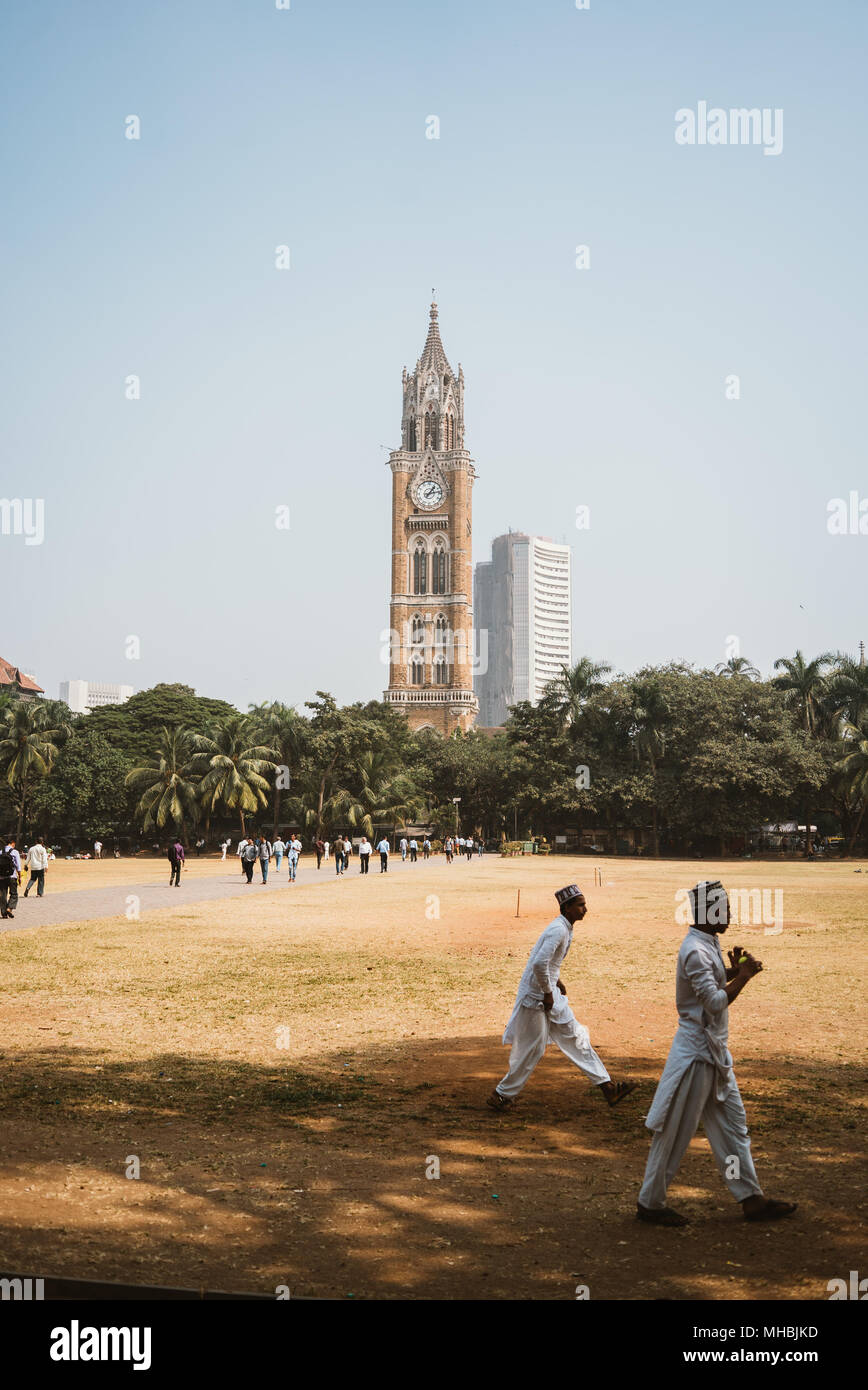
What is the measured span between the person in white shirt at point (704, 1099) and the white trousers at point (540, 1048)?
2.24 meters

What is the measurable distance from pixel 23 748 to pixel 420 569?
62.0 metres

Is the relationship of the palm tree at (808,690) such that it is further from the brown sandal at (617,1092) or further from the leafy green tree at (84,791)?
the brown sandal at (617,1092)

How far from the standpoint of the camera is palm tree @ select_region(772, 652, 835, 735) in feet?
210

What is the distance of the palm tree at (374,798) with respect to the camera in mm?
60312

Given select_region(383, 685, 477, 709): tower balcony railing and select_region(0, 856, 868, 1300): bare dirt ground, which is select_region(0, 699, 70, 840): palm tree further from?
select_region(383, 685, 477, 709): tower balcony railing

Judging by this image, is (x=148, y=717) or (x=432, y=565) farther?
(x=432, y=565)

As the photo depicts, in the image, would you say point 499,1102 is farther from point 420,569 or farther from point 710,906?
point 420,569

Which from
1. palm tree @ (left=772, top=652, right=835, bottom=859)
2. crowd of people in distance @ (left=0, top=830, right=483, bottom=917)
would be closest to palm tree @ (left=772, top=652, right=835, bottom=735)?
palm tree @ (left=772, top=652, right=835, bottom=859)

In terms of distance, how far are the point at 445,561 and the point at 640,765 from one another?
5356 cm

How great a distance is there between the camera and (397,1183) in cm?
662

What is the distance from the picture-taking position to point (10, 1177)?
6.60 m

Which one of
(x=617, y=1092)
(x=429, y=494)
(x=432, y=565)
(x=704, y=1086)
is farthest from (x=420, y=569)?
(x=704, y=1086)

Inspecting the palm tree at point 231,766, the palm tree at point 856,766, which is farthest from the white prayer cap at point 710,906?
the palm tree at point 856,766

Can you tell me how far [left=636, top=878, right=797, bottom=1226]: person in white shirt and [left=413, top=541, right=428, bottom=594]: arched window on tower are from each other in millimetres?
108032
